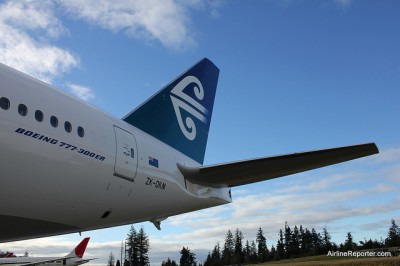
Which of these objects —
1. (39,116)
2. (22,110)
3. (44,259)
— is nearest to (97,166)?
(39,116)

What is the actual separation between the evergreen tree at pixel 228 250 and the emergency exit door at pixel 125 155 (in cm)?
11195

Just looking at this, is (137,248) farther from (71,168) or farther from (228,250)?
(71,168)

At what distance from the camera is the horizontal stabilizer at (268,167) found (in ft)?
20.1

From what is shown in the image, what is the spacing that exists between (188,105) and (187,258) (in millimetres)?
103212

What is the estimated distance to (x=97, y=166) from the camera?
19.0 ft

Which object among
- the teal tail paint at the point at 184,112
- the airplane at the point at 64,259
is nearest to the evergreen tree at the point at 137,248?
the airplane at the point at 64,259

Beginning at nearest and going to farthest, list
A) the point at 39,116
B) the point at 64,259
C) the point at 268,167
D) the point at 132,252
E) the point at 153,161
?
the point at 39,116, the point at 268,167, the point at 153,161, the point at 64,259, the point at 132,252

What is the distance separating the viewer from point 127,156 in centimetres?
651

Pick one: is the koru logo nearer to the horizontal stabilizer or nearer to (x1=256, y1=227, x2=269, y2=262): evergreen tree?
the horizontal stabilizer

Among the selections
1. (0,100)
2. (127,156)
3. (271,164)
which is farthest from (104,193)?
(271,164)

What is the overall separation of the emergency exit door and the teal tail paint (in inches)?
50.9

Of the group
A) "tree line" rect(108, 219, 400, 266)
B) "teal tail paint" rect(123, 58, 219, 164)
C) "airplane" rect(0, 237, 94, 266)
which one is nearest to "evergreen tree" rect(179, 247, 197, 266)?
"tree line" rect(108, 219, 400, 266)

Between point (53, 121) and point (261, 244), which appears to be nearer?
point (53, 121)

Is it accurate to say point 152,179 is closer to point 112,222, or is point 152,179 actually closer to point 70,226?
point 112,222
